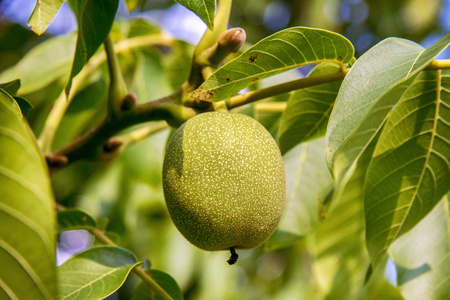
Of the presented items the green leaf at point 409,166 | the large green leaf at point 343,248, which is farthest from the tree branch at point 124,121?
the large green leaf at point 343,248

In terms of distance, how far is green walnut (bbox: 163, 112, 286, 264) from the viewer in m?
0.82

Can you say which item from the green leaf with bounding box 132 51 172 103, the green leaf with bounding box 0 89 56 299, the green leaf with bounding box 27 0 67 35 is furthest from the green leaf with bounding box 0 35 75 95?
the green leaf with bounding box 0 89 56 299

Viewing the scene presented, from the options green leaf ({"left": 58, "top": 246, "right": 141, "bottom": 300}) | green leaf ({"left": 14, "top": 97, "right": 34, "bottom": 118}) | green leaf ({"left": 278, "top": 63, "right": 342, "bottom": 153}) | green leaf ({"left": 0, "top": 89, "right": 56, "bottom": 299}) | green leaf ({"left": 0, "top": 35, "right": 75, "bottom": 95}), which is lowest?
green leaf ({"left": 58, "top": 246, "right": 141, "bottom": 300})

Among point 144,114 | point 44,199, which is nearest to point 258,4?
point 144,114

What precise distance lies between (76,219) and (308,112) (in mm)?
573

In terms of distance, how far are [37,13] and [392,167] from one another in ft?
2.34

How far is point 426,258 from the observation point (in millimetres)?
1171

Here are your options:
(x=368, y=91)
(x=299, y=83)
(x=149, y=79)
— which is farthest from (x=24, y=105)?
(x=149, y=79)

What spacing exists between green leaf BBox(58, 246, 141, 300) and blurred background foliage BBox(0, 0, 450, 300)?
0.86 feet

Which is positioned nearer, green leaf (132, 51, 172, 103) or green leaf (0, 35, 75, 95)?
green leaf (0, 35, 75, 95)

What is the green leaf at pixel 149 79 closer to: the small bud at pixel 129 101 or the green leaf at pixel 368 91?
the small bud at pixel 129 101

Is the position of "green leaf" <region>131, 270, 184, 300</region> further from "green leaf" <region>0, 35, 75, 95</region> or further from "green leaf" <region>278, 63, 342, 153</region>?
"green leaf" <region>0, 35, 75, 95</region>

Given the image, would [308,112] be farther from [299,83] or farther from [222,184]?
[222,184]

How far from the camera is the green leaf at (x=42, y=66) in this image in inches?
55.1
